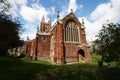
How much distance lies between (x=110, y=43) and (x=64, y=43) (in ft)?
61.7

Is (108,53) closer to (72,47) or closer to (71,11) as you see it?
(72,47)

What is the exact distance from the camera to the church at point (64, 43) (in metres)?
35.9

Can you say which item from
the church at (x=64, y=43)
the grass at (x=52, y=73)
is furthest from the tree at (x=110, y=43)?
the church at (x=64, y=43)

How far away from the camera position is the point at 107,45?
62.5ft

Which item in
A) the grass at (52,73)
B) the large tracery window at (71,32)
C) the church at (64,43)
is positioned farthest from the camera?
the large tracery window at (71,32)

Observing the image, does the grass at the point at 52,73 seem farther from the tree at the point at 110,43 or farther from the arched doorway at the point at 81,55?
the arched doorway at the point at 81,55

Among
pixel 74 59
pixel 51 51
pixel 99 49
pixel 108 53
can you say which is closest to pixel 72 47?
pixel 74 59

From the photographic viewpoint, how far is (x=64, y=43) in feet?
121

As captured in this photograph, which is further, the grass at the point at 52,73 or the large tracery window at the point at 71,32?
the large tracery window at the point at 71,32

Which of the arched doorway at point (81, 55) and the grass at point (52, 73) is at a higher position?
the arched doorway at point (81, 55)

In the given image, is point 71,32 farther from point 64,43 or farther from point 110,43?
point 110,43

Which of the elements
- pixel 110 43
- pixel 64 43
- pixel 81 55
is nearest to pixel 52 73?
pixel 110 43

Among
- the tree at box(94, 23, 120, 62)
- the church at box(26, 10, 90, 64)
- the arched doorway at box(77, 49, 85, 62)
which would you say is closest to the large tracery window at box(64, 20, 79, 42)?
the church at box(26, 10, 90, 64)

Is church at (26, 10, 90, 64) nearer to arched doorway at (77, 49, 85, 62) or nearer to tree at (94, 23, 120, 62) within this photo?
arched doorway at (77, 49, 85, 62)
